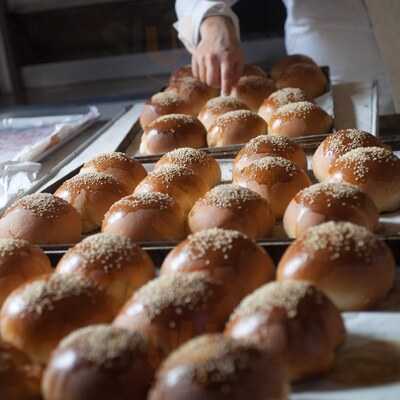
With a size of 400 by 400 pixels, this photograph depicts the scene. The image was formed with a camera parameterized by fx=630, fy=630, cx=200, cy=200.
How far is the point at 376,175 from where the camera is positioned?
1.59 metres

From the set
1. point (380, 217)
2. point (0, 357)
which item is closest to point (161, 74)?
point (380, 217)

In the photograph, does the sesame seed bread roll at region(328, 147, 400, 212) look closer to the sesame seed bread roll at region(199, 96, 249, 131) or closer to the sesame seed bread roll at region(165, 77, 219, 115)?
the sesame seed bread roll at region(199, 96, 249, 131)

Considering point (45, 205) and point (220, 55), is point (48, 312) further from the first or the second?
point (220, 55)

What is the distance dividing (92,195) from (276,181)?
0.49m

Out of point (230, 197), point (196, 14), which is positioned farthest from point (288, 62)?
point (230, 197)

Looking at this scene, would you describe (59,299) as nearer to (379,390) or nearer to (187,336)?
(187,336)

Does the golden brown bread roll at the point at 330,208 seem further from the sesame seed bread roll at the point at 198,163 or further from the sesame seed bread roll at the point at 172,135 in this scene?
the sesame seed bread roll at the point at 172,135

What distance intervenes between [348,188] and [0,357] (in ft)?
2.82

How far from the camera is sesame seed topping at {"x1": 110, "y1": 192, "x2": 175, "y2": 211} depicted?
151cm

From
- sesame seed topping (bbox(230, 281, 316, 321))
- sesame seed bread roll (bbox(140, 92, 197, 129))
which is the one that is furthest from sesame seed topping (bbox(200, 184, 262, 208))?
sesame seed bread roll (bbox(140, 92, 197, 129))

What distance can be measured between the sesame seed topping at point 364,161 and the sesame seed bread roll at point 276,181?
0.38 ft

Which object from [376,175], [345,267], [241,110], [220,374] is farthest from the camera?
[241,110]

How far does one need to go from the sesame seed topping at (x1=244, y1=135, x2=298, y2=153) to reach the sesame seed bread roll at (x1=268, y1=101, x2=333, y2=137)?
246 millimetres

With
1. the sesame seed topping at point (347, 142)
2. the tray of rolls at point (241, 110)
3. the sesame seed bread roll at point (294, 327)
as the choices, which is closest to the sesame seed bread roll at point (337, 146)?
the sesame seed topping at point (347, 142)
